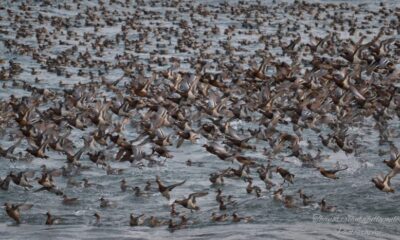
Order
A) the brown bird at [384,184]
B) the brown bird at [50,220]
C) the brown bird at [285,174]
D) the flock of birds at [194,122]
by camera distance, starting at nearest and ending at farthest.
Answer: the brown bird at [50,220], the brown bird at [384,184], the brown bird at [285,174], the flock of birds at [194,122]

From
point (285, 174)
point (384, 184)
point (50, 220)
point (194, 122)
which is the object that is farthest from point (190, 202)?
point (194, 122)

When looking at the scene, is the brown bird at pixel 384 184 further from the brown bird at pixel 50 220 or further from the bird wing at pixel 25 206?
the bird wing at pixel 25 206

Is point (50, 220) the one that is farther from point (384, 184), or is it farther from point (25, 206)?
point (384, 184)

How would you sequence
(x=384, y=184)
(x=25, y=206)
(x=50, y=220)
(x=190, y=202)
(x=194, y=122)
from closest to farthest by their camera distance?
(x=50, y=220)
(x=384, y=184)
(x=25, y=206)
(x=190, y=202)
(x=194, y=122)

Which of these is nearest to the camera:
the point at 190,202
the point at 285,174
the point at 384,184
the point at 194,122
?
the point at 384,184

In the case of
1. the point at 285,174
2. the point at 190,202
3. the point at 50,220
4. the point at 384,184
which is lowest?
the point at 50,220

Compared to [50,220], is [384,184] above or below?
above

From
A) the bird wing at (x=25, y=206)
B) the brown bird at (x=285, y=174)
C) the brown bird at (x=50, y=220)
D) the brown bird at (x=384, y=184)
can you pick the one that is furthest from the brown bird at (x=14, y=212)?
the brown bird at (x=384, y=184)

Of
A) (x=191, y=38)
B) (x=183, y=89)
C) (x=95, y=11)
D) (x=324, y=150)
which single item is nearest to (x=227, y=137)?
(x=183, y=89)

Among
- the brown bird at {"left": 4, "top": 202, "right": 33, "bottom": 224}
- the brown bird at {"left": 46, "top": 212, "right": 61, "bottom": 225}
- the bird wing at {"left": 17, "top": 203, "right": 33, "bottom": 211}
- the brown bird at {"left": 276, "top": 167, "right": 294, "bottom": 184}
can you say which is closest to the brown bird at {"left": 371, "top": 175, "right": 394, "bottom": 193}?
the brown bird at {"left": 276, "top": 167, "right": 294, "bottom": 184}

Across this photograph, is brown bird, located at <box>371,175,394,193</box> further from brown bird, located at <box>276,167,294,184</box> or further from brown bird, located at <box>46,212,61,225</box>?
brown bird, located at <box>46,212,61,225</box>

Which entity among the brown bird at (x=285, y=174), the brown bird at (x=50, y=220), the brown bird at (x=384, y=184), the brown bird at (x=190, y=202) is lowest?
the brown bird at (x=50, y=220)

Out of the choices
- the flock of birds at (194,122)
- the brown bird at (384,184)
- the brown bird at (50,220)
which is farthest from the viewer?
the flock of birds at (194,122)

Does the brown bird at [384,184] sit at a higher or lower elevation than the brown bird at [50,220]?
higher
